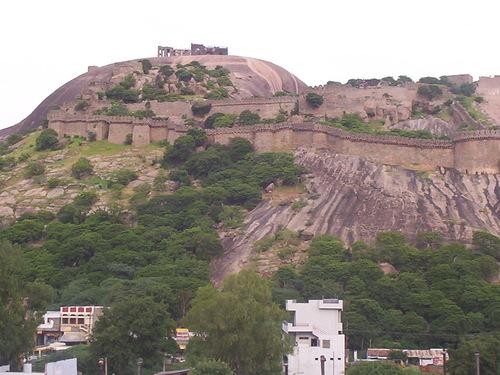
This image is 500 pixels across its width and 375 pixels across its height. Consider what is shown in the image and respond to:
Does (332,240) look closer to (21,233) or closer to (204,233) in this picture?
(204,233)

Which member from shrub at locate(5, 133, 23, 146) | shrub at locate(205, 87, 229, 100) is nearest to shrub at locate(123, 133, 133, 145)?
shrub at locate(205, 87, 229, 100)

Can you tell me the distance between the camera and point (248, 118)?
90.0 meters

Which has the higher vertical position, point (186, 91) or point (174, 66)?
point (174, 66)

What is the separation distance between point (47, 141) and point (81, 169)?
6839 millimetres

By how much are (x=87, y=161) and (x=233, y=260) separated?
779 inches

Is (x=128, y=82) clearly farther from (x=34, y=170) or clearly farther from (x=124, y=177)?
(x=124, y=177)

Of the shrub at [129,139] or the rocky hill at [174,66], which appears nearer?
the shrub at [129,139]

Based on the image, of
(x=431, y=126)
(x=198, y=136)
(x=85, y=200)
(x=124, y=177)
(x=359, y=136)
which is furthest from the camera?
(x=431, y=126)

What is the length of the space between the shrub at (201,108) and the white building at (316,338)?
1521 inches

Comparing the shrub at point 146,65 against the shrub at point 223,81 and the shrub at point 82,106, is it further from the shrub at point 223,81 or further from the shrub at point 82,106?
the shrub at point 82,106

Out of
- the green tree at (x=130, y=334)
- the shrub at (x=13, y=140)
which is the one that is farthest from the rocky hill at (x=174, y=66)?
the green tree at (x=130, y=334)

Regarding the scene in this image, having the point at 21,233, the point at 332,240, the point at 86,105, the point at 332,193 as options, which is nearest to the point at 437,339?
the point at 332,240

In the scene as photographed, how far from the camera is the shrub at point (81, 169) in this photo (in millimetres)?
85125

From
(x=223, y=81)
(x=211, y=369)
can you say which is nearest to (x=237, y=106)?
(x=223, y=81)
